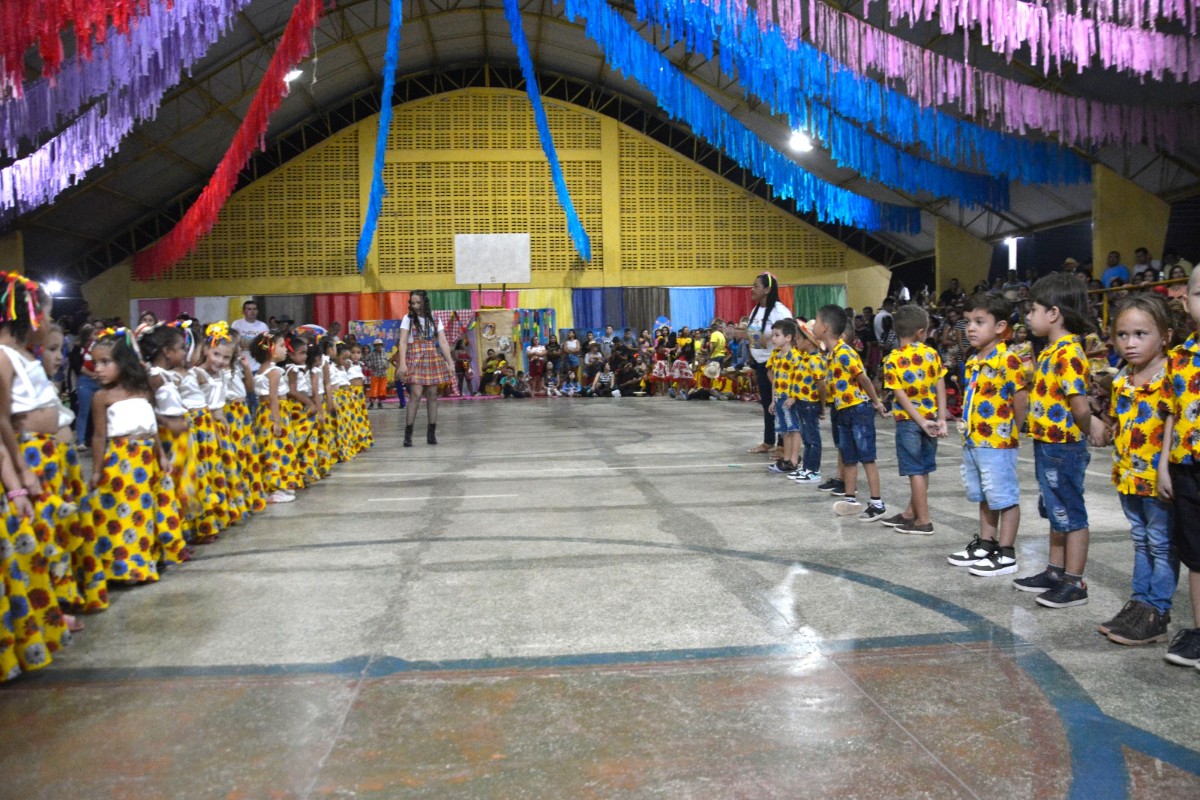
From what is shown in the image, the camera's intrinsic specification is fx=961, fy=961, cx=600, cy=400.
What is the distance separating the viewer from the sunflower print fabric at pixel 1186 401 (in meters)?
2.73

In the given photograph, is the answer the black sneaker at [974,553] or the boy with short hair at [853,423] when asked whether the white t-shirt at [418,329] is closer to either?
the boy with short hair at [853,423]

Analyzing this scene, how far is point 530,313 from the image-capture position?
74.5ft

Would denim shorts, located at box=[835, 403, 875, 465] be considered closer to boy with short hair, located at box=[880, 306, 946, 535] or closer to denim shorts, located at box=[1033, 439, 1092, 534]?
boy with short hair, located at box=[880, 306, 946, 535]

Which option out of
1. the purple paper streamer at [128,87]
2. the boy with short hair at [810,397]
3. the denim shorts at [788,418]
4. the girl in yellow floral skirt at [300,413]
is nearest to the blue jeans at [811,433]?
the boy with short hair at [810,397]

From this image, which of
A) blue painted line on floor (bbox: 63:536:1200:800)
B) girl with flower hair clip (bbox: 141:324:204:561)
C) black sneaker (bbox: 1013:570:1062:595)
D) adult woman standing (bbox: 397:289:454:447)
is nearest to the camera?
blue painted line on floor (bbox: 63:536:1200:800)

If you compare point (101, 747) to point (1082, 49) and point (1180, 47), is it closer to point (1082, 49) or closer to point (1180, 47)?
point (1082, 49)

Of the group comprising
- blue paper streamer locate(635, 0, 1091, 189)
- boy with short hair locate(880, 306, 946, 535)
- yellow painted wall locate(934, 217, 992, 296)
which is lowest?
boy with short hair locate(880, 306, 946, 535)

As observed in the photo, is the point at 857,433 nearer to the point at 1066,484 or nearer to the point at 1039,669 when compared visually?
the point at 1066,484

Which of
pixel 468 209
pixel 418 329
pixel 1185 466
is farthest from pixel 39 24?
pixel 468 209

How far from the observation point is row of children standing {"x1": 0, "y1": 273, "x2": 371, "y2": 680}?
3014 mm

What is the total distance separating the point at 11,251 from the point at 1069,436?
1994 centimetres

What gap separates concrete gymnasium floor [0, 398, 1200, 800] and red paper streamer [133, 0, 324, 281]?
5361 millimetres

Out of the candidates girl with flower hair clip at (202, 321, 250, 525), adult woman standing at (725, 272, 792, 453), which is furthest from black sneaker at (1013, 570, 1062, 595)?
girl with flower hair clip at (202, 321, 250, 525)

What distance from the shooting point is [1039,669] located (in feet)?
9.15
